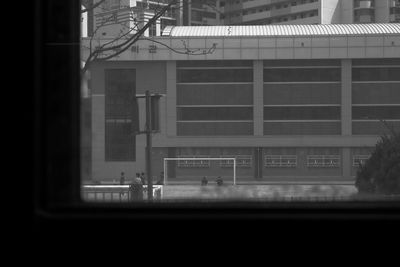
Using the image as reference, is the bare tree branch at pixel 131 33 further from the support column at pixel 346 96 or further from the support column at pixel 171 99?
the support column at pixel 346 96

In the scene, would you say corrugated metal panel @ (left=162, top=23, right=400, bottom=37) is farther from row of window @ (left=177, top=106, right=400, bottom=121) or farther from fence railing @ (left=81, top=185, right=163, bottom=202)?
fence railing @ (left=81, top=185, right=163, bottom=202)

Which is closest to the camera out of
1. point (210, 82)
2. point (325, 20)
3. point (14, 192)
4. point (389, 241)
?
point (389, 241)

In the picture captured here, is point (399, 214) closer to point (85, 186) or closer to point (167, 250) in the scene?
point (167, 250)

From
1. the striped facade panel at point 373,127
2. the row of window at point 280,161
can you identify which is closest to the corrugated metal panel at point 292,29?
the striped facade panel at point 373,127

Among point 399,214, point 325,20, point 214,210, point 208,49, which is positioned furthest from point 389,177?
point 325,20

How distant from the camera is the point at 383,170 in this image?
8.71 ft

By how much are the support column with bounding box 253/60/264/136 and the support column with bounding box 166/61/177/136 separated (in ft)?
1.76

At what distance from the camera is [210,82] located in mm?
3482

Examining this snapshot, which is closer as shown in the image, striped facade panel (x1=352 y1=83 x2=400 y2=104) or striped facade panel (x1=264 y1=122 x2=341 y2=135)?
striped facade panel (x1=352 y1=83 x2=400 y2=104)

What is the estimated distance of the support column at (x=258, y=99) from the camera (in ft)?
11.8

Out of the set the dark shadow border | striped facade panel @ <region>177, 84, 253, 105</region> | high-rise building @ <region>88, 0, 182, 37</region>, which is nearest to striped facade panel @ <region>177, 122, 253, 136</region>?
striped facade panel @ <region>177, 84, 253, 105</region>

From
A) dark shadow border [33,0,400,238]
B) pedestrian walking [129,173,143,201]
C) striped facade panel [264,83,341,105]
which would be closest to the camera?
dark shadow border [33,0,400,238]

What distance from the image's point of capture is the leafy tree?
1.96m

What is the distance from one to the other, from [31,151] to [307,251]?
0.81 meters
